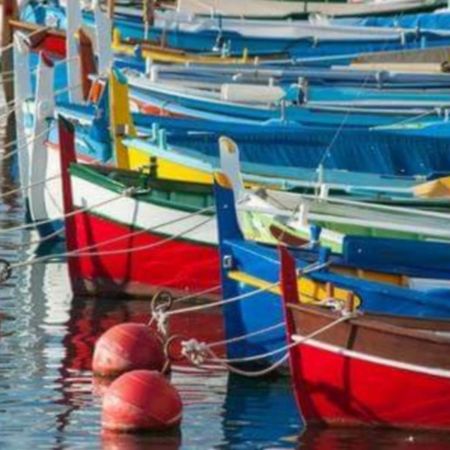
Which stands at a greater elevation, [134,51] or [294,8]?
[134,51]

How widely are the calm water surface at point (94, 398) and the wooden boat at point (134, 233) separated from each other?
24 centimetres

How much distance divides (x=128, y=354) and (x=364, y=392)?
93.4 inches

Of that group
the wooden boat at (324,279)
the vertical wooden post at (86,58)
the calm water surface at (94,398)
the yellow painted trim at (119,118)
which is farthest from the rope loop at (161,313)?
the vertical wooden post at (86,58)

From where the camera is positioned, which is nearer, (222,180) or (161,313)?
(222,180)

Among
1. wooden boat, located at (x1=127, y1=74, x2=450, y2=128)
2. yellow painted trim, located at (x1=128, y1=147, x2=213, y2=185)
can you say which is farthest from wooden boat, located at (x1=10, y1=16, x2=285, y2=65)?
yellow painted trim, located at (x1=128, y1=147, x2=213, y2=185)

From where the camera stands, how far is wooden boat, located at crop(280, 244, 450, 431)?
1434 cm

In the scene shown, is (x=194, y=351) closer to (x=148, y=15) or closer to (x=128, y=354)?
(x=128, y=354)

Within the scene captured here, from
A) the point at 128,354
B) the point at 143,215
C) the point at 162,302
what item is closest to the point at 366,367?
the point at 128,354

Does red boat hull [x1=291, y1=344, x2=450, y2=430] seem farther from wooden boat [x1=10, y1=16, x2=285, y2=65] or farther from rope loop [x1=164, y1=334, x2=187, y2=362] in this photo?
wooden boat [x1=10, y1=16, x2=285, y2=65]

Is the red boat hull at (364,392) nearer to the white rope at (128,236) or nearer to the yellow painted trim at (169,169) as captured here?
the white rope at (128,236)

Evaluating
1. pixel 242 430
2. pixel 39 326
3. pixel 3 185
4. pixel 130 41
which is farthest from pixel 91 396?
pixel 130 41

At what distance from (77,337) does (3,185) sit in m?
9.51

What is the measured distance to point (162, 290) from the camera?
64.7ft

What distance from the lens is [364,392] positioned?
48.1 ft
